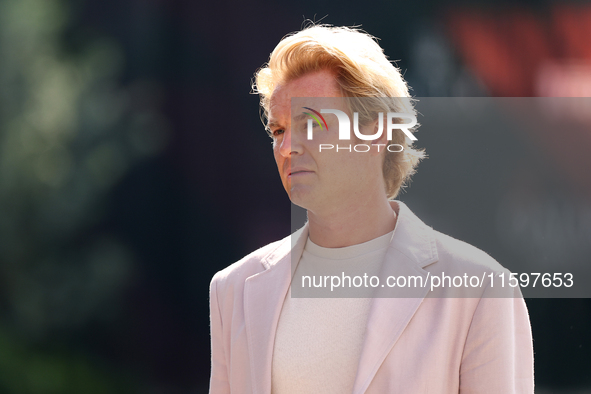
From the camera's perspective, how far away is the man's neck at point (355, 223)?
5.17 feet

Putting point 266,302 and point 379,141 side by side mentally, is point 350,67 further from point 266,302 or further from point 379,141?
point 266,302

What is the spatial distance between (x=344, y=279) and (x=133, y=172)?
2.53 metres

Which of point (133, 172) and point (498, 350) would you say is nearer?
point (498, 350)

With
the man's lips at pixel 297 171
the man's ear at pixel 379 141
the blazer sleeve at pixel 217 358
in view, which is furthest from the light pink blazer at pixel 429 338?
the man's lips at pixel 297 171

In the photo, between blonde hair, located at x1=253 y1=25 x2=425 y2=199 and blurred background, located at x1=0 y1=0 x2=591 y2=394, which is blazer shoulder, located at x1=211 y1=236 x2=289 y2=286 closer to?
blonde hair, located at x1=253 y1=25 x2=425 y2=199

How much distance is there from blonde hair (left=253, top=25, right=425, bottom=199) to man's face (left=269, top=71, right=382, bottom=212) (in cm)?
4

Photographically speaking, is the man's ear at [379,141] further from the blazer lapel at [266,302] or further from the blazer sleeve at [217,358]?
the blazer sleeve at [217,358]

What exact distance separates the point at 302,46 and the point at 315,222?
545 mm

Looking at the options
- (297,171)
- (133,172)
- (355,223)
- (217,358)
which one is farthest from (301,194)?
(133,172)

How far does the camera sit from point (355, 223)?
158 centimetres

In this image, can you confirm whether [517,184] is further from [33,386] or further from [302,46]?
[33,386]

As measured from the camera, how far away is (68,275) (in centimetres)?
361

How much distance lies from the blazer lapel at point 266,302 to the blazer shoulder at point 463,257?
462 millimetres

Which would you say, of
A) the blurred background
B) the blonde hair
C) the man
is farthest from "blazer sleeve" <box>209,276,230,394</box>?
the blurred background
